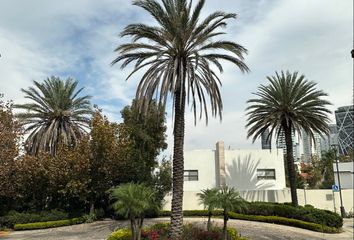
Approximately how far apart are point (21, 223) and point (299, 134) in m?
23.4

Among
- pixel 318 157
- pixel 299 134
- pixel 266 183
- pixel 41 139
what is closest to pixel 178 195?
pixel 299 134

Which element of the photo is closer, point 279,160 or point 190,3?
point 190,3

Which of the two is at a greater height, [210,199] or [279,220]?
[210,199]

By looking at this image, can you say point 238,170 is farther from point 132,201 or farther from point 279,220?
point 132,201

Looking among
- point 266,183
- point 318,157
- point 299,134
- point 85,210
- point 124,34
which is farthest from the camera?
point 318,157

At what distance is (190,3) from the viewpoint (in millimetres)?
21000

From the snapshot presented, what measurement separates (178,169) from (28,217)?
1845 centimetres

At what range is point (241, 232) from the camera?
82.0 feet

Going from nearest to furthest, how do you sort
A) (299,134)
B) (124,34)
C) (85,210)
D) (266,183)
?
(124,34) < (299,134) < (85,210) < (266,183)

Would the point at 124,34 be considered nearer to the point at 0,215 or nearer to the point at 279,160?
the point at 0,215

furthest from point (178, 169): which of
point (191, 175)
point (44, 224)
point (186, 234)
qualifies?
point (191, 175)

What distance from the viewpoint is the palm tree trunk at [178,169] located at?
19352 millimetres

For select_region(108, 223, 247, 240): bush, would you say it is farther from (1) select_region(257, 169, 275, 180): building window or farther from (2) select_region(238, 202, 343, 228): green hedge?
(1) select_region(257, 169, 275, 180): building window

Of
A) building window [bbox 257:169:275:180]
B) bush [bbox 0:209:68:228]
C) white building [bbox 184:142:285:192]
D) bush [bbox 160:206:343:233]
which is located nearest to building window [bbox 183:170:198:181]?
white building [bbox 184:142:285:192]
